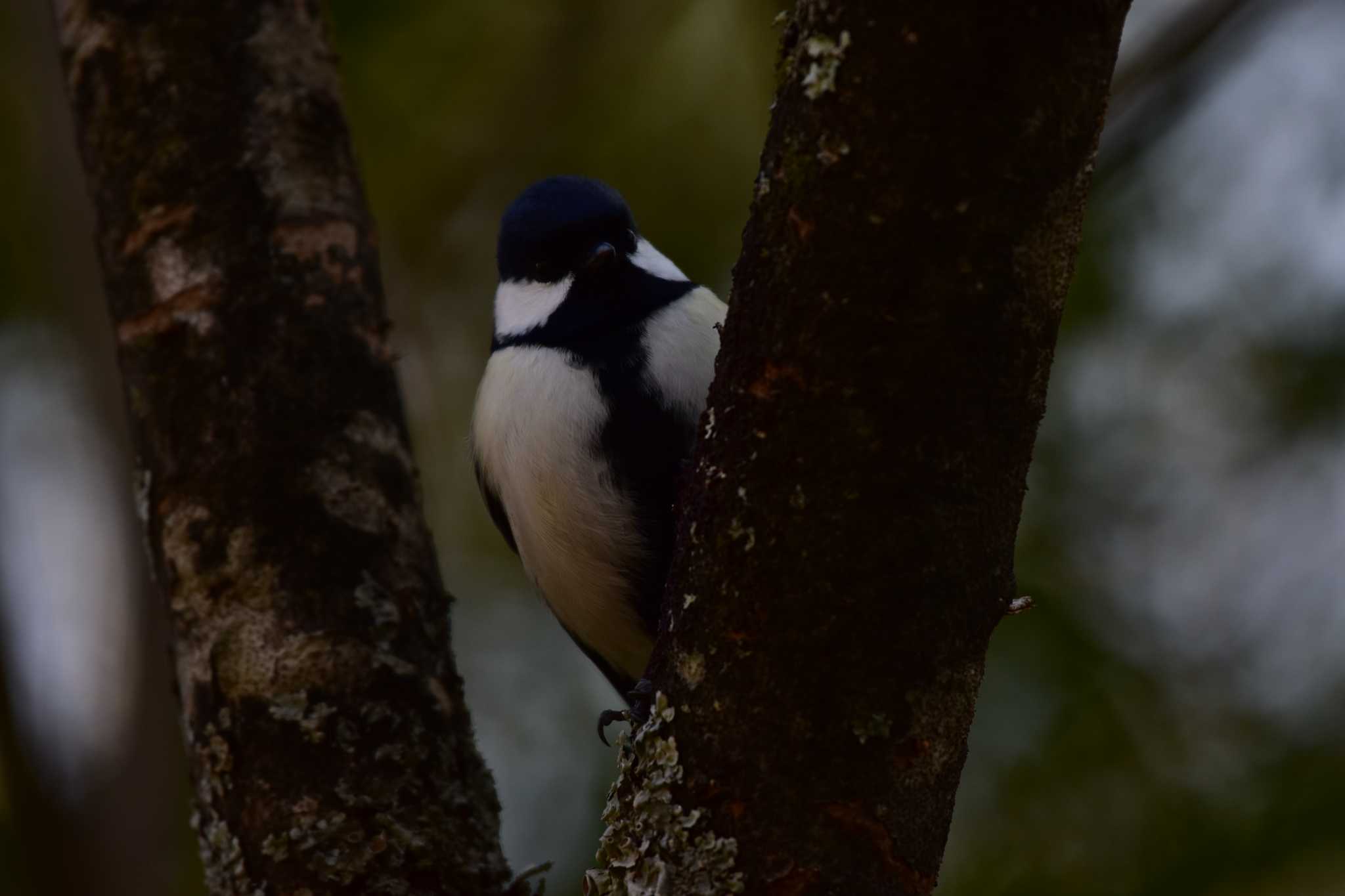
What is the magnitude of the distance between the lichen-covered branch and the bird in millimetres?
270

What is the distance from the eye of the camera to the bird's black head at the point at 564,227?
97.7 inches

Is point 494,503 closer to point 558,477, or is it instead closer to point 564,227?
point 558,477

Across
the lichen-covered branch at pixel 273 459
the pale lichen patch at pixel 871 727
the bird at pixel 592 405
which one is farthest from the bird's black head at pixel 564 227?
the pale lichen patch at pixel 871 727

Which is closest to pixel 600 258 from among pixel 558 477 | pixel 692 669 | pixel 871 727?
pixel 558 477

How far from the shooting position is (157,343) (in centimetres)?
205

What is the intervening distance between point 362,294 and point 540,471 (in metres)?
0.40

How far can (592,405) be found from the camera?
224 centimetres

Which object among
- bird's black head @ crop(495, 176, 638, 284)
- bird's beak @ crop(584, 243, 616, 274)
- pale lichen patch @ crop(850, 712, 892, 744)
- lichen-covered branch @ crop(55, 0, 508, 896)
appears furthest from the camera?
bird's black head @ crop(495, 176, 638, 284)

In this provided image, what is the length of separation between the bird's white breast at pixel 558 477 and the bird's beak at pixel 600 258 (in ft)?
0.55

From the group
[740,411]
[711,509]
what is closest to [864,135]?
[740,411]

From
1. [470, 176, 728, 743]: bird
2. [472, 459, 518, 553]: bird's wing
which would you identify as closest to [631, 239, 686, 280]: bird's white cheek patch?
[470, 176, 728, 743]: bird

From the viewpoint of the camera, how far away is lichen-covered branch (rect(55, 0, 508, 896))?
1.79 meters

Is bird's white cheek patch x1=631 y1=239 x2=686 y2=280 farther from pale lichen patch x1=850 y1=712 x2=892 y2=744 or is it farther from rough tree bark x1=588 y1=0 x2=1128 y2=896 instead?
pale lichen patch x1=850 y1=712 x2=892 y2=744

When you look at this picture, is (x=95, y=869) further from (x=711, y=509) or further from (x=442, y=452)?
(x=711, y=509)
